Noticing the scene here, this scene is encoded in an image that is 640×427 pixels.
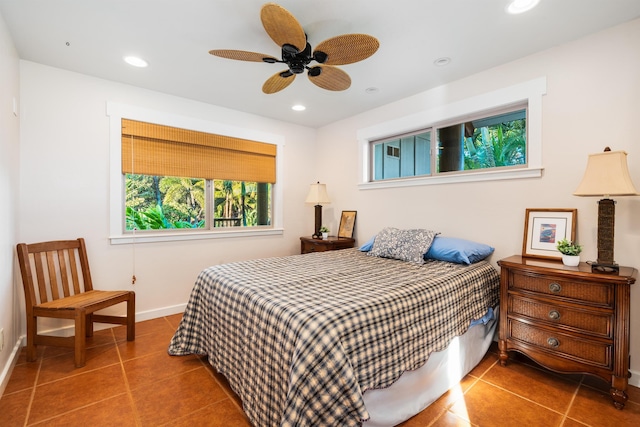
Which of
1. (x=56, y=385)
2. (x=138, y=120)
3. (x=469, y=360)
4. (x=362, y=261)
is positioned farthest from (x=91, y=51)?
(x=469, y=360)

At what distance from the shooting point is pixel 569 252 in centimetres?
200

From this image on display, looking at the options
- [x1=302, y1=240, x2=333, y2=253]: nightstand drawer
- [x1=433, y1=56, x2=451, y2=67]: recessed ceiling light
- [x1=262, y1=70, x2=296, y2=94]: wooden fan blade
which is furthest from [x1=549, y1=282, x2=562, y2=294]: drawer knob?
[x1=262, y1=70, x2=296, y2=94]: wooden fan blade

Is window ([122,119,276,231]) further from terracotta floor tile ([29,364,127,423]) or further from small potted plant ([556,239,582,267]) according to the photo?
small potted plant ([556,239,582,267])

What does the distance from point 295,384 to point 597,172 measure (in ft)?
7.22

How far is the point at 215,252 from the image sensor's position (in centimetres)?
352

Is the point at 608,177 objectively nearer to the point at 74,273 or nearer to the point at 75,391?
the point at 75,391

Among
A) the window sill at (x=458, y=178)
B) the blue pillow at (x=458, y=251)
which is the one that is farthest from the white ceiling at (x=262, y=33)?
the blue pillow at (x=458, y=251)

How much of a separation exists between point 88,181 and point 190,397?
2.18 metres

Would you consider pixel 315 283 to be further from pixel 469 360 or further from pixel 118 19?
pixel 118 19

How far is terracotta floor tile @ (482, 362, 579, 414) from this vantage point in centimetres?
181

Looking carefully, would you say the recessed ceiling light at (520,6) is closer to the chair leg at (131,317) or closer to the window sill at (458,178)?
the window sill at (458,178)

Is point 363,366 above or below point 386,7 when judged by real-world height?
below

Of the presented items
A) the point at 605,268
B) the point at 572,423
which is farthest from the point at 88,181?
the point at 605,268

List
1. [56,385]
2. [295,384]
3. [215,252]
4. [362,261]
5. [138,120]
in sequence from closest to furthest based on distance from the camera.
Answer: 1. [295,384]
2. [56,385]
3. [362,261]
4. [138,120]
5. [215,252]
